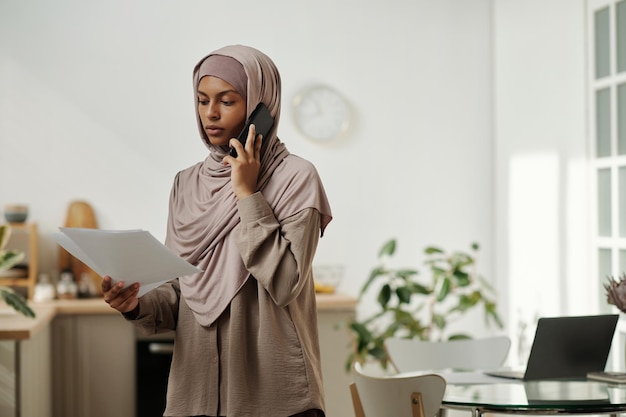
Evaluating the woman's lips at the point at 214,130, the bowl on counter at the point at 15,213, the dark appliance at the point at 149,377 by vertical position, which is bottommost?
the dark appliance at the point at 149,377

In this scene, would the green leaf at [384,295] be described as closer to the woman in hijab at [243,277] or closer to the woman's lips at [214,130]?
the woman in hijab at [243,277]

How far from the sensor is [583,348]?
2.53 meters

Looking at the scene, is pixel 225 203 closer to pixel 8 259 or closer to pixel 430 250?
pixel 8 259

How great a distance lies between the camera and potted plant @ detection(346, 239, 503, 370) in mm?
4277

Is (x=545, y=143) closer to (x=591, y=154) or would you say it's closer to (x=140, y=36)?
(x=591, y=154)

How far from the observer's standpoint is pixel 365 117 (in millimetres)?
4770

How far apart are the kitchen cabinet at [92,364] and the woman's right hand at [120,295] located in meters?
2.35

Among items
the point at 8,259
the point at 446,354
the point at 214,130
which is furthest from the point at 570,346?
the point at 8,259

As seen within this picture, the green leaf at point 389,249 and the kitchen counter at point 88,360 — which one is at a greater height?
the green leaf at point 389,249

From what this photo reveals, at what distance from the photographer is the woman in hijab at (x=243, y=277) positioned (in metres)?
1.59

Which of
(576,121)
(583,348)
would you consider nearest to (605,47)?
(576,121)

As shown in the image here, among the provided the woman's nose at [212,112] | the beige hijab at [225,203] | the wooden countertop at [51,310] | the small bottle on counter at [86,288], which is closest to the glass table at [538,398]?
the beige hijab at [225,203]

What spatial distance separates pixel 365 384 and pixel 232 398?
2.90ft

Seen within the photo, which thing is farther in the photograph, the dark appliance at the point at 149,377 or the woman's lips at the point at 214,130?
the dark appliance at the point at 149,377
